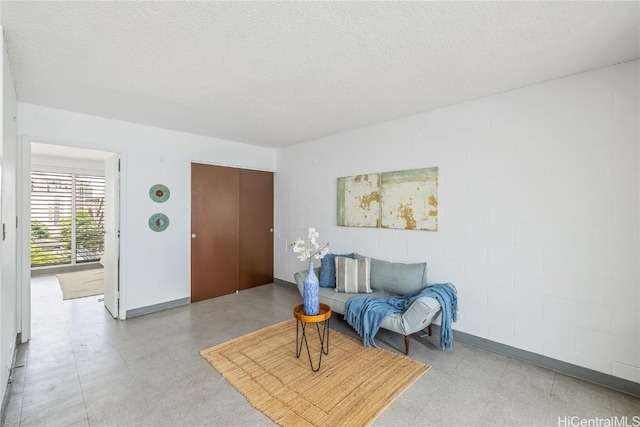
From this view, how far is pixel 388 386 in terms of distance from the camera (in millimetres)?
2250

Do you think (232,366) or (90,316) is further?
(90,316)

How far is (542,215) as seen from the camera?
8.36 feet

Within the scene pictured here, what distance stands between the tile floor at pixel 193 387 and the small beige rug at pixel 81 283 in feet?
4.76

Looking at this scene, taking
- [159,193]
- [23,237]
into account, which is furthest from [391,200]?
[23,237]

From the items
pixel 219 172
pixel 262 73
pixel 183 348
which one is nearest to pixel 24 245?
pixel 183 348

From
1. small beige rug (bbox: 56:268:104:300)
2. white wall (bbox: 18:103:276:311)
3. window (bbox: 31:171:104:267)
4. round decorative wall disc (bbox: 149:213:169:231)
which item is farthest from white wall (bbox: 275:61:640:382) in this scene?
window (bbox: 31:171:104:267)

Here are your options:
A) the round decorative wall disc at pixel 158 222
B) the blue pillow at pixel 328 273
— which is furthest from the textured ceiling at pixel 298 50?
the blue pillow at pixel 328 273

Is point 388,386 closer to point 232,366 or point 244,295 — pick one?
point 232,366

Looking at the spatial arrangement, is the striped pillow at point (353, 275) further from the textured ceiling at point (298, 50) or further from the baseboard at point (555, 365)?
the textured ceiling at point (298, 50)

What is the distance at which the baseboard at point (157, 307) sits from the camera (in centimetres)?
373

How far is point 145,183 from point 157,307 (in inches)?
66.6

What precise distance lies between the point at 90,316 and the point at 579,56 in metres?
5.72

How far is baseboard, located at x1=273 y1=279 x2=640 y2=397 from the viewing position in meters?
2.19

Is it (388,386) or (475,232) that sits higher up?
(475,232)
